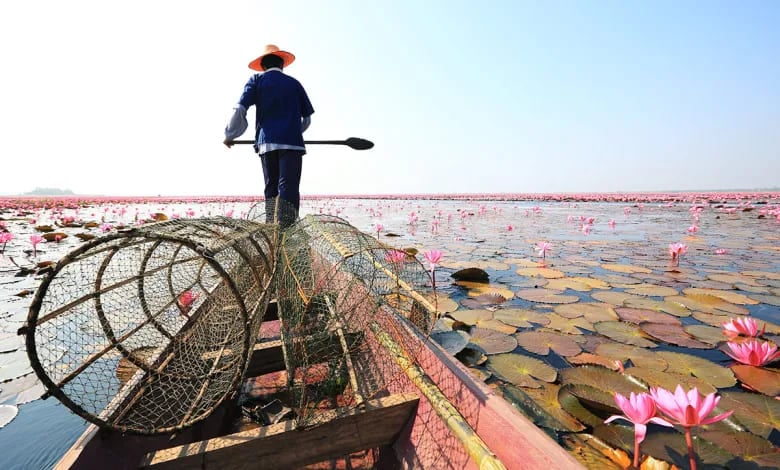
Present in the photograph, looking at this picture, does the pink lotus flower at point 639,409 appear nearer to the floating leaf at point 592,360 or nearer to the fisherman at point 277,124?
the floating leaf at point 592,360

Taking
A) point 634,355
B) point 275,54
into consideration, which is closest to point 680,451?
point 634,355

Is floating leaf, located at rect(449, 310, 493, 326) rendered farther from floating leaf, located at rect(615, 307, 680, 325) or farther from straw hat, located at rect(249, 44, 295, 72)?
straw hat, located at rect(249, 44, 295, 72)

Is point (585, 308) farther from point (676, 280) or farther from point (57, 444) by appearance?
point (57, 444)

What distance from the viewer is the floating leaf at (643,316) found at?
2.26 meters

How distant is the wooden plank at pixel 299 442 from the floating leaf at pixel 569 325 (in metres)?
1.52

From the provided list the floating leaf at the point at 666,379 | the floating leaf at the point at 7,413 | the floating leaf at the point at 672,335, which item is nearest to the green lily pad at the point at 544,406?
the floating leaf at the point at 666,379

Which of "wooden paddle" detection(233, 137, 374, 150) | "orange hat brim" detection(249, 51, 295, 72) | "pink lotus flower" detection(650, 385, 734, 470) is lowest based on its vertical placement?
"pink lotus flower" detection(650, 385, 734, 470)

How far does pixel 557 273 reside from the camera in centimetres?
360

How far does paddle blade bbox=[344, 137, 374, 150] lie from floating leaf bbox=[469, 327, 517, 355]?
2.90m

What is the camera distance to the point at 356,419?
3.67ft

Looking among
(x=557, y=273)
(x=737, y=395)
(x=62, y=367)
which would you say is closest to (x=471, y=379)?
(x=737, y=395)

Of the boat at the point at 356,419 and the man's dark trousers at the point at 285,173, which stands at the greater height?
the man's dark trousers at the point at 285,173

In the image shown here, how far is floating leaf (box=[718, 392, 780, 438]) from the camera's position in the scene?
1.23m

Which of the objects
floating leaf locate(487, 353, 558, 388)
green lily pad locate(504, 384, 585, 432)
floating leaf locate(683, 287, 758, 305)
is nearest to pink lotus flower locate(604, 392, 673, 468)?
green lily pad locate(504, 384, 585, 432)
